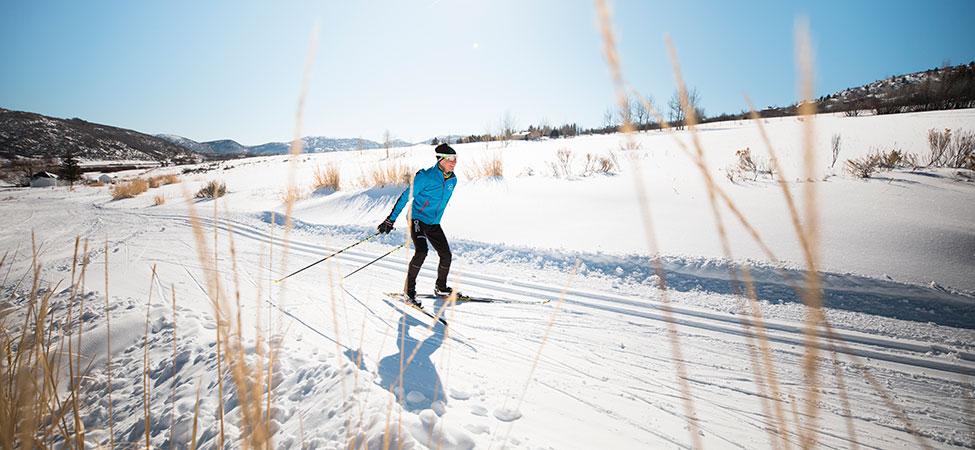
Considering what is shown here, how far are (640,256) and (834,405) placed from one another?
2.55 m

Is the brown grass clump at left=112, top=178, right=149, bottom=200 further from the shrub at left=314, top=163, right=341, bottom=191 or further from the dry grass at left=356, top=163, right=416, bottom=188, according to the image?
the dry grass at left=356, top=163, right=416, bottom=188

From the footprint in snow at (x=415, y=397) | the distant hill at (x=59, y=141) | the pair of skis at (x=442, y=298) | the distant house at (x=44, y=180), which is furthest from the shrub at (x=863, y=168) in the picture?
the distant hill at (x=59, y=141)

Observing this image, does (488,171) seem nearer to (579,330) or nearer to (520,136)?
(579,330)

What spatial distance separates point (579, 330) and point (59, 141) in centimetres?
8076

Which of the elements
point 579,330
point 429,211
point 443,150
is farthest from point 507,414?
point 443,150

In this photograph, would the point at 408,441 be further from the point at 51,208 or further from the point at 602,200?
the point at 51,208

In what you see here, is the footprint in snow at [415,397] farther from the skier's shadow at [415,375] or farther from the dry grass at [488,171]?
the dry grass at [488,171]

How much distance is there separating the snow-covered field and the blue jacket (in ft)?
Result: 3.75

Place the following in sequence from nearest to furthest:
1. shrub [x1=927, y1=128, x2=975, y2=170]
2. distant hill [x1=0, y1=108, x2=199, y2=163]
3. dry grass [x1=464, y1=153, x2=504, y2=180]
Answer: shrub [x1=927, y1=128, x2=975, y2=170] → dry grass [x1=464, y1=153, x2=504, y2=180] → distant hill [x1=0, y1=108, x2=199, y2=163]

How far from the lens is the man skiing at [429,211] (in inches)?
174

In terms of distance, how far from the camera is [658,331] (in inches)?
142

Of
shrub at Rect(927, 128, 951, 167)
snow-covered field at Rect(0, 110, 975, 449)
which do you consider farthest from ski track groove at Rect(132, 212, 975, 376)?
shrub at Rect(927, 128, 951, 167)

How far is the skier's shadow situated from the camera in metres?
2.62

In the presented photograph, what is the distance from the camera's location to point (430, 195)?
450 cm
